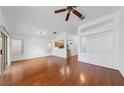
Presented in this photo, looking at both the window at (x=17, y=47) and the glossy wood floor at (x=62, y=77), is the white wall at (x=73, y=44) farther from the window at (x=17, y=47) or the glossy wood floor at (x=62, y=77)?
the glossy wood floor at (x=62, y=77)

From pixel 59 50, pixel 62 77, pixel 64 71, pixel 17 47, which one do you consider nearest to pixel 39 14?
pixel 64 71

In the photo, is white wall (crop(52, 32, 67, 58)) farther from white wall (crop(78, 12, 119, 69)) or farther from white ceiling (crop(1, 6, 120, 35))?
white ceiling (crop(1, 6, 120, 35))

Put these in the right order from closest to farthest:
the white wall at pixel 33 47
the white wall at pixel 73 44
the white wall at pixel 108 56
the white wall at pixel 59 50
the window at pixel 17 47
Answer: the white wall at pixel 108 56, the window at pixel 17 47, the white wall at pixel 33 47, the white wall at pixel 59 50, the white wall at pixel 73 44

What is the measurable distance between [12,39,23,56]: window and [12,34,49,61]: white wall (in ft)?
0.87

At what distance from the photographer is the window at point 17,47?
7684mm

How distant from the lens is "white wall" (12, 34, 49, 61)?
28.2ft

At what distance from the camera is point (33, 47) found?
976 centimetres

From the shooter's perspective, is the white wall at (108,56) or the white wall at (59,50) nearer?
the white wall at (108,56)

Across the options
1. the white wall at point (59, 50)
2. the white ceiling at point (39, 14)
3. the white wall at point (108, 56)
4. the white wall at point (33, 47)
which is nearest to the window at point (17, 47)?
the white wall at point (33, 47)

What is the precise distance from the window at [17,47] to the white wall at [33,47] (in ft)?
0.87

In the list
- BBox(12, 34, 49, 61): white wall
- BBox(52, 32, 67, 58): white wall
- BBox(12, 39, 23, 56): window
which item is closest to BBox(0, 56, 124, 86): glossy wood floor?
BBox(12, 39, 23, 56): window
